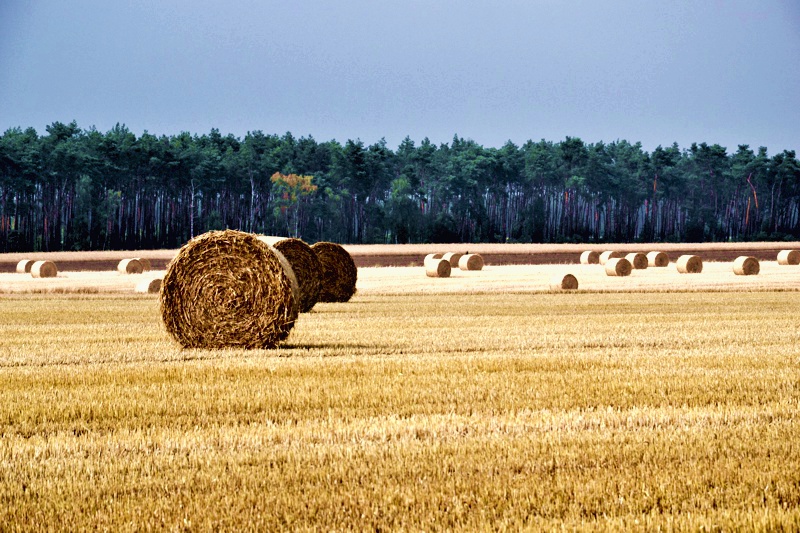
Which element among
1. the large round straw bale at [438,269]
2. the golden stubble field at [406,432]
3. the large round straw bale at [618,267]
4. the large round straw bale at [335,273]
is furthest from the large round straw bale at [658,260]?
the golden stubble field at [406,432]

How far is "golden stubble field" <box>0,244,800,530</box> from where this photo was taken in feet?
20.8

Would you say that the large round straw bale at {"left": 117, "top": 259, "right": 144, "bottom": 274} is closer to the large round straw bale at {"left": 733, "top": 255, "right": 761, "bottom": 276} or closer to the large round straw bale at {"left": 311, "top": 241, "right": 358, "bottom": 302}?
the large round straw bale at {"left": 311, "top": 241, "right": 358, "bottom": 302}

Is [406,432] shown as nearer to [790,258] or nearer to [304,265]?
[304,265]

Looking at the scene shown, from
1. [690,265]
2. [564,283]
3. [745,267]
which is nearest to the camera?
[564,283]

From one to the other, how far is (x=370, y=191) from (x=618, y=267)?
230 feet

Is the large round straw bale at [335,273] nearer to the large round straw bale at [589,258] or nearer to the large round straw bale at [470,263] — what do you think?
the large round straw bale at [470,263]

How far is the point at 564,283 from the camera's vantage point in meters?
33.9

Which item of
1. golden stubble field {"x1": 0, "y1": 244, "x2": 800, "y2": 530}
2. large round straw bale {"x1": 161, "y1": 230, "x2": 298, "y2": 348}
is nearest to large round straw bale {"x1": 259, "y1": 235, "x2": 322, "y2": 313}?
golden stubble field {"x1": 0, "y1": 244, "x2": 800, "y2": 530}

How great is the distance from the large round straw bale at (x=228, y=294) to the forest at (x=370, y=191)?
74579mm

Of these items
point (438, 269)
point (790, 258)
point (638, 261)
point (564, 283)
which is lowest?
point (564, 283)

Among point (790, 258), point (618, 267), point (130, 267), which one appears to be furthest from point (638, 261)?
point (130, 267)

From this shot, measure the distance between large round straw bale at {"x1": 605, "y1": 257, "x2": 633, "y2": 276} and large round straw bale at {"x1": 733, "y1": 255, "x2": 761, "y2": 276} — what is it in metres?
4.03

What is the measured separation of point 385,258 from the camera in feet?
192

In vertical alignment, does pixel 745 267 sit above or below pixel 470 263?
above
